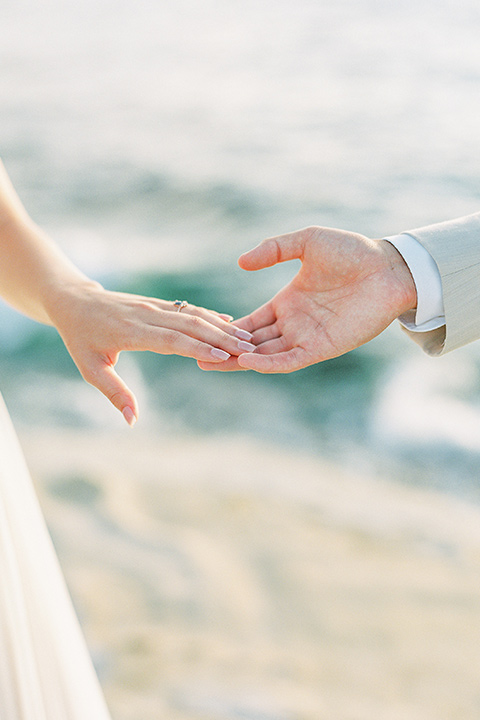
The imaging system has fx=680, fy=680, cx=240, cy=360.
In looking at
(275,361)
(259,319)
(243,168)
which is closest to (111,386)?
(275,361)

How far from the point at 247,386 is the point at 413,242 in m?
1.65

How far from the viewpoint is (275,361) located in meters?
1.31

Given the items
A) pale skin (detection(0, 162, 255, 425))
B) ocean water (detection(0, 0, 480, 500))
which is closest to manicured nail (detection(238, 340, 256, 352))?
pale skin (detection(0, 162, 255, 425))

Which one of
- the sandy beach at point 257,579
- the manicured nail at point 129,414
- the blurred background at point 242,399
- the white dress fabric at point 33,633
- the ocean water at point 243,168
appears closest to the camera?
the white dress fabric at point 33,633

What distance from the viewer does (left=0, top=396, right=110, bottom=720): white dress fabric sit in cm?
78

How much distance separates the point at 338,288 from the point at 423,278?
0.18 metres

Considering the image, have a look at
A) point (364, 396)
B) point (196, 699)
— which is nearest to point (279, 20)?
point (364, 396)

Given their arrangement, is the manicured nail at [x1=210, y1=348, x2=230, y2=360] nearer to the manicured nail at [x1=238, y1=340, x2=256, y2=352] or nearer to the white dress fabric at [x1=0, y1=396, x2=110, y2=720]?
the manicured nail at [x1=238, y1=340, x2=256, y2=352]

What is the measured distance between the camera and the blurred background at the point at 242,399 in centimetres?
174

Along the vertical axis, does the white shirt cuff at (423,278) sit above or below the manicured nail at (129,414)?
above

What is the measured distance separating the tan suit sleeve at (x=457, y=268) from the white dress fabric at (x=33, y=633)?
0.92 metres

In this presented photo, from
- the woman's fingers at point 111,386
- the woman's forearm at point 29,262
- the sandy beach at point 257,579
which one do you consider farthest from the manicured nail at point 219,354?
the sandy beach at point 257,579

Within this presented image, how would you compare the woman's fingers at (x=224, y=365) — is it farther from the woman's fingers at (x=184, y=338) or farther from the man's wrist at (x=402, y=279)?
the man's wrist at (x=402, y=279)

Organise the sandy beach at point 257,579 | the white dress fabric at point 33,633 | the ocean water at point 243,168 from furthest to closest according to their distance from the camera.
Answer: the ocean water at point 243,168 → the sandy beach at point 257,579 → the white dress fabric at point 33,633
